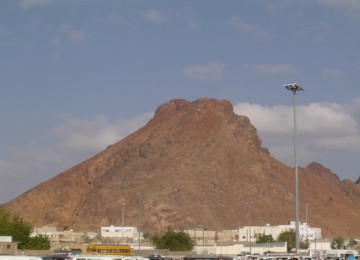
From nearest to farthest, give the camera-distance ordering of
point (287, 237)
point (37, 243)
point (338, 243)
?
point (37, 243)
point (287, 237)
point (338, 243)

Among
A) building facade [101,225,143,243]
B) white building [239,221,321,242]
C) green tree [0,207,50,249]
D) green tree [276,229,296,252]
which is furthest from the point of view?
white building [239,221,321,242]

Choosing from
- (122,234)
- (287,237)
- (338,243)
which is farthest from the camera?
(122,234)

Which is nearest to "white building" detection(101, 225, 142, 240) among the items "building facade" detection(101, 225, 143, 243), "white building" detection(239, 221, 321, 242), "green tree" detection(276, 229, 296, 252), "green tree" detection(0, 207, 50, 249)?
"building facade" detection(101, 225, 143, 243)

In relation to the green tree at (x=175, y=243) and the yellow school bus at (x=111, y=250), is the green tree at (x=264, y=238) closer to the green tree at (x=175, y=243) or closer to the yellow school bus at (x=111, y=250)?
the green tree at (x=175, y=243)

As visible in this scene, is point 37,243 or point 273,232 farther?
point 273,232

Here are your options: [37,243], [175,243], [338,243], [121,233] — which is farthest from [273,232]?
[37,243]

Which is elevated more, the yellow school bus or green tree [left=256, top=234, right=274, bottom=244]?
green tree [left=256, top=234, right=274, bottom=244]

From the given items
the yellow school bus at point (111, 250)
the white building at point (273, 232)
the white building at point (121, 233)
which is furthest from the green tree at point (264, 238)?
the yellow school bus at point (111, 250)

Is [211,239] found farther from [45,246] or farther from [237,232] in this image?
[45,246]

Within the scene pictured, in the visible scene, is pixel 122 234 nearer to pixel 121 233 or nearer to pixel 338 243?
pixel 121 233

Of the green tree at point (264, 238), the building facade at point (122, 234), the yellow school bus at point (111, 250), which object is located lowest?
the yellow school bus at point (111, 250)

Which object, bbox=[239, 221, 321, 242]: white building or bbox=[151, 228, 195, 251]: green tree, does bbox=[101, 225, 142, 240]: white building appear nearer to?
bbox=[239, 221, 321, 242]: white building

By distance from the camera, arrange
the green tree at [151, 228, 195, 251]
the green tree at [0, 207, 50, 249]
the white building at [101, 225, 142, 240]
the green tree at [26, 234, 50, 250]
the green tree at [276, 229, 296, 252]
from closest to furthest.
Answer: the green tree at [0, 207, 50, 249] < the green tree at [26, 234, 50, 250] < the green tree at [151, 228, 195, 251] < the green tree at [276, 229, 296, 252] < the white building at [101, 225, 142, 240]

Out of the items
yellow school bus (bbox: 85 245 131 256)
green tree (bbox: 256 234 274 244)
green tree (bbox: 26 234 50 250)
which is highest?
green tree (bbox: 256 234 274 244)
